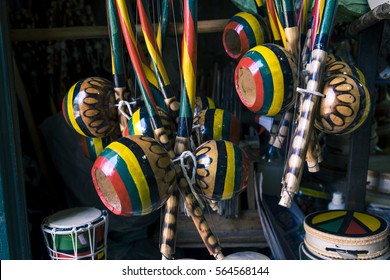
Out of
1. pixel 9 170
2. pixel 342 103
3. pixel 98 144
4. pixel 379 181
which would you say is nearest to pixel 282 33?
pixel 342 103

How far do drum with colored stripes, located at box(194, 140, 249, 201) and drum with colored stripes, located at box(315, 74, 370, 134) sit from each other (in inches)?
5.6

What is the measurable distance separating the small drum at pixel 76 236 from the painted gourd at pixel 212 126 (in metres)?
0.47

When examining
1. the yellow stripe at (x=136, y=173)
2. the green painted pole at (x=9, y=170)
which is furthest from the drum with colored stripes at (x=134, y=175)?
the green painted pole at (x=9, y=170)

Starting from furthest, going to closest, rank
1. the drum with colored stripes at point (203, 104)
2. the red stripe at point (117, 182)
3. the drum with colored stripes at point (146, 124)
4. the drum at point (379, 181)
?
1. the drum at point (379, 181)
2. the drum with colored stripes at point (203, 104)
3. the drum with colored stripes at point (146, 124)
4. the red stripe at point (117, 182)

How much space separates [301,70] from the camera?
0.62 metres

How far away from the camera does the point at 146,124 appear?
26.0 inches

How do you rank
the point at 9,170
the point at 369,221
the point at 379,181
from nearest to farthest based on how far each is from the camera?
the point at 9,170 → the point at 369,221 → the point at 379,181

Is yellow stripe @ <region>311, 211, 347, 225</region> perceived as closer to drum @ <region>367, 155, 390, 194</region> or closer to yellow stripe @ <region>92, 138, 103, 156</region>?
drum @ <region>367, 155, 390, 194</region>

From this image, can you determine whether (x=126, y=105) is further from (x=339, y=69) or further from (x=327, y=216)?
(x=327, y=216)

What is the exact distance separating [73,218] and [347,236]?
2.25ft

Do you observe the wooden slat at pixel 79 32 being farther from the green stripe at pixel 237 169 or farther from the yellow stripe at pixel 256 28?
the green stripe at pixel 237 169

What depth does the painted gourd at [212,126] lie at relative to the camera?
695mm

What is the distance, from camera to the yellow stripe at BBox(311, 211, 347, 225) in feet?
3.43

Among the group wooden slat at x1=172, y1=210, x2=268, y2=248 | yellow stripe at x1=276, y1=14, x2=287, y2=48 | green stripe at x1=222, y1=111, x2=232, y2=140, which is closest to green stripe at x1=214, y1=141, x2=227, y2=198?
green stripe at x1=222, y1=111, x2=232, y2=140
